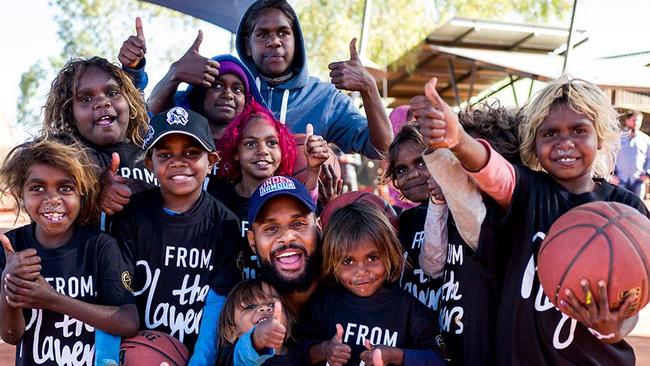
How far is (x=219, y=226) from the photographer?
140 inches

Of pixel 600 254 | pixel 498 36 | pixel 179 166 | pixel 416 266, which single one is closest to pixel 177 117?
pixel 179 166

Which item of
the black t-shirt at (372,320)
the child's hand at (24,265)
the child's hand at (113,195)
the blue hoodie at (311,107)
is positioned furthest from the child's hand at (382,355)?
the blue hoodie at (311,107)

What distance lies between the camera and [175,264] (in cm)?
344

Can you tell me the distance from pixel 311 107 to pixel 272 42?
0.51 m

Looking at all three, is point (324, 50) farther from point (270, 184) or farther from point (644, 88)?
point (270, 184)

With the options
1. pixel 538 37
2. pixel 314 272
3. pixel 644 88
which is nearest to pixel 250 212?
pixel 314 272

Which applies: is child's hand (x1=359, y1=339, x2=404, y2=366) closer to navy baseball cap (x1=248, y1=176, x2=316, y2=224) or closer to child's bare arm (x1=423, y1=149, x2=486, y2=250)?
child's bare arm (x1=423, y1=149, x2=486, y2=250)

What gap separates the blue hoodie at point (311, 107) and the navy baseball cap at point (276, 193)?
1.11 m

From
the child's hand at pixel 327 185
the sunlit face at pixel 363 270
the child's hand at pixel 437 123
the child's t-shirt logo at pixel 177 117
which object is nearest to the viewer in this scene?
the child's hand at pixel 437 123

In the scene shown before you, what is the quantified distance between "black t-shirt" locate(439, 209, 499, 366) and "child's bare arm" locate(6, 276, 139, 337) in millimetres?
1531

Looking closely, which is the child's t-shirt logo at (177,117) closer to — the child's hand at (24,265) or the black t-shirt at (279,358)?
the child's hand at (24,265)

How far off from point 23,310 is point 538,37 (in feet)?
55.6

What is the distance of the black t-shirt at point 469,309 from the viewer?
324 centimetres

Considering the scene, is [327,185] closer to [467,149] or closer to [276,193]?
[276,193]
